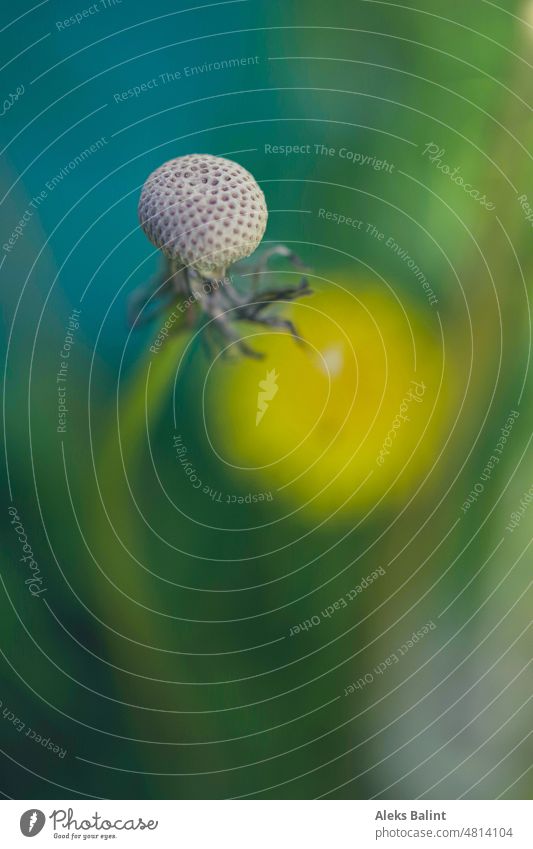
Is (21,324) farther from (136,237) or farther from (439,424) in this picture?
(439,424)

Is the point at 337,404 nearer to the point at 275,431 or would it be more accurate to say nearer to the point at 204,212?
the point at 275,431

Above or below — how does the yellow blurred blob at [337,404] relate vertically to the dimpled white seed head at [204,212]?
below

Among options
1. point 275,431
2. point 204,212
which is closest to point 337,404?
point 275,431

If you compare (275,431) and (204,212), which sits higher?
(204,212)

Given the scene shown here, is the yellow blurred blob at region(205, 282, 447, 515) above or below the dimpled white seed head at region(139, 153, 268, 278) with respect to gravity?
below
